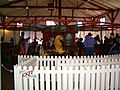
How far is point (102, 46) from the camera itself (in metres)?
12.5

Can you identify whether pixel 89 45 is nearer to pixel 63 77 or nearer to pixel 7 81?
pixel 7 81

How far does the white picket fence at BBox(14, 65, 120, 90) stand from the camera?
502cm

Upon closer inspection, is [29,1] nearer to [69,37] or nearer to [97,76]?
[69,37]

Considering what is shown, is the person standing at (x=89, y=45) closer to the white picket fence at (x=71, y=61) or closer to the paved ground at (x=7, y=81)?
the white picket fence at (x=71, y=61)

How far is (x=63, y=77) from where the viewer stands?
5113 millimetres

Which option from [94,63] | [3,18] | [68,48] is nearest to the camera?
[94,63]

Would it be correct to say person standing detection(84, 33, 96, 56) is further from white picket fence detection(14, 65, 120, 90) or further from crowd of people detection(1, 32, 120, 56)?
white picket fence detection(14, 65, 120, 90)

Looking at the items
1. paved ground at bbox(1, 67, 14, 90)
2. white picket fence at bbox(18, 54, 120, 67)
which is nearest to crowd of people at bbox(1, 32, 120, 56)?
paved ground at bbox(1, 67, 14, 90)

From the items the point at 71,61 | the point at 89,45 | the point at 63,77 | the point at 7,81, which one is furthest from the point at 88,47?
the point at 63,77

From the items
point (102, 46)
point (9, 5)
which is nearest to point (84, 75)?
point (102, 46)

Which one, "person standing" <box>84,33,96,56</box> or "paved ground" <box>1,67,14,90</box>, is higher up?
"person standing" <box>84,33,96,56</box>

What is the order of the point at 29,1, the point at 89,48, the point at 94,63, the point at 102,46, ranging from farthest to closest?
1. the point at 29,1
2. the point at 102,46
3. the point at 89,48
4. the point at 94,63

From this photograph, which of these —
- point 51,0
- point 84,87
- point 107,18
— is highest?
point 51,0

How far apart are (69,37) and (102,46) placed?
2.56 meters
